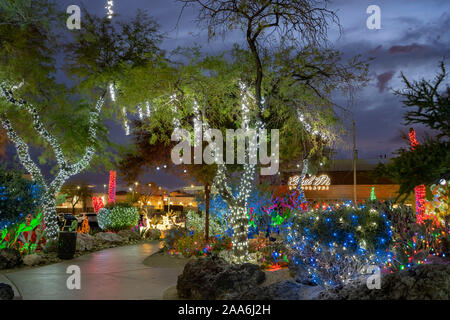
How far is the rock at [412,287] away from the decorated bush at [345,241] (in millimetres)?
1434

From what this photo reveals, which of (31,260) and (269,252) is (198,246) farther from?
(31,260)

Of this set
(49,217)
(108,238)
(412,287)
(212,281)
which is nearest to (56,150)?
(49,217)

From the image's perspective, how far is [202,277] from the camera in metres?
7.54

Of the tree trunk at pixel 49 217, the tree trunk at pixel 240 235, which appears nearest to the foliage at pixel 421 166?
the tree trunk at pixel 240 235

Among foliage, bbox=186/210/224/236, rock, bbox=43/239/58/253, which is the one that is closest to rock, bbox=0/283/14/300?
rock, bbox=43/239/58/253

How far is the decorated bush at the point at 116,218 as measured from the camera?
2178 cm

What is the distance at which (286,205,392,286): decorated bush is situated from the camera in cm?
739

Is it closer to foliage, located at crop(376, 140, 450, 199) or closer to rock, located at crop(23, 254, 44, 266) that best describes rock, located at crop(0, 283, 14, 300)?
rock, located at crop(23, 254, 44, 266)

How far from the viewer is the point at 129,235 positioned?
68.6ft

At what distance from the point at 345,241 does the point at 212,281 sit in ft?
7.60

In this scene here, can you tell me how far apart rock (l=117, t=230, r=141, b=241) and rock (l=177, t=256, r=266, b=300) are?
13445mm

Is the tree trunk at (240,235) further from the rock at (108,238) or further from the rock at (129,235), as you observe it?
the rock at (129,235)
